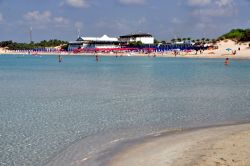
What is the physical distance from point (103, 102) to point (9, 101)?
20.8 feet

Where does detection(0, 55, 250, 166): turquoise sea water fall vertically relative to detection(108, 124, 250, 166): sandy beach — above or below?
below

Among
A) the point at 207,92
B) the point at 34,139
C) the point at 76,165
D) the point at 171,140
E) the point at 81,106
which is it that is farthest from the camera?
the point at 207,92

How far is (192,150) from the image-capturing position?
488 inches

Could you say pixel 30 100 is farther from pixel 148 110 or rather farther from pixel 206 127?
pixel 206 127

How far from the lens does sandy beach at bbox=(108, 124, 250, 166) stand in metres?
11.0

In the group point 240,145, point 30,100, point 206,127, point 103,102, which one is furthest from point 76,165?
point 30,100

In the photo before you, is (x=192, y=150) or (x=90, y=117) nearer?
(x=192, y=150)

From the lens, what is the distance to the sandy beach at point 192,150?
35.9ft

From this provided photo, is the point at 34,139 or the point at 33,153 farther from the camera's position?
the point at 34,139

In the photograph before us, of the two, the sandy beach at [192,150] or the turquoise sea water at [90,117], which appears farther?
the turquoise sea water at [90,117]

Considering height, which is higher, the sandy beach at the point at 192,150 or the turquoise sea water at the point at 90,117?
the sandy beach at the point at 192,150

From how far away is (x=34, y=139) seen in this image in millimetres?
15445

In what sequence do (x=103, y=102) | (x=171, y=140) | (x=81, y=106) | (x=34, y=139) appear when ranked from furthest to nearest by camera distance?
(x=103, y=102)
(x=81, y=106)
(x=34, y=139)
(x=171, y=140)

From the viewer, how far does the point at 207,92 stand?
104 feet
